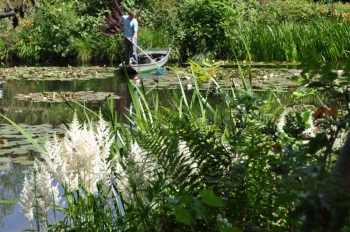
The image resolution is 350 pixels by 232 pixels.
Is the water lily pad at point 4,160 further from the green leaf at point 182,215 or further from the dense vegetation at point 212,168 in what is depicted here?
the green leaf at point 182,215

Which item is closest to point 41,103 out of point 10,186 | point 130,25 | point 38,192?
point 10,186

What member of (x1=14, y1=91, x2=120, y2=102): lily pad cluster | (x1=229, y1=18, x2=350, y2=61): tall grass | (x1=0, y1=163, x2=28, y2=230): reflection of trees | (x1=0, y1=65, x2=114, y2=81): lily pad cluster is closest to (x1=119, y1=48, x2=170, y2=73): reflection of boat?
(x1=0, y1=65, x2=114, y2=81): lily pad cluster

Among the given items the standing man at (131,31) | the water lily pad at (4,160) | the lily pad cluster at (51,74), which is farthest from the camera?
the standing man at (131,31)

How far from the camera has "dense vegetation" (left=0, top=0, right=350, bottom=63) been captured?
16.4 metres

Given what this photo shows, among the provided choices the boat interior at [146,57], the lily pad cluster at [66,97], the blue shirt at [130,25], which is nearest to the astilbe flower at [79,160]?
the lily pad cluster at [66,97]

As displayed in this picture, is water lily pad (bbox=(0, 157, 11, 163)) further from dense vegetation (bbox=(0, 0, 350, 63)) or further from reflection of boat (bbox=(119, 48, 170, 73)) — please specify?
dense vegetation (bbox=(0, 0, 350, 63))

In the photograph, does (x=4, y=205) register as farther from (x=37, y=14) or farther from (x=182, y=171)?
(x=37, y=14)

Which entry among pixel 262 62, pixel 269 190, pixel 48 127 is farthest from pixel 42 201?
pixel 262 62

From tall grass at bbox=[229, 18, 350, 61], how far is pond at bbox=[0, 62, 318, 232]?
2520 millimetres

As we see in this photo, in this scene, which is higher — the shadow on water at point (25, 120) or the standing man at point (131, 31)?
the standing man at point (131, 31)

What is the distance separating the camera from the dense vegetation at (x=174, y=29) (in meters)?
16.4

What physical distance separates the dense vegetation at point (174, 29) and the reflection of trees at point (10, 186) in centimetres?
1040

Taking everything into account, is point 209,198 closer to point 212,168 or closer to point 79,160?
point 212,168

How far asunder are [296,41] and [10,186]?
11.1 m
